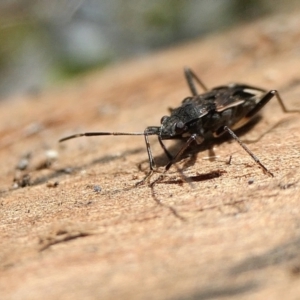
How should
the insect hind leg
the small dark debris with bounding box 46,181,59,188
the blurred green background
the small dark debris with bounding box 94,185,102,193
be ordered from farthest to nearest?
the blurred green background → the insect hind leg → the small dark debris with bounding box 46,181,59,188 → the small dark debris with bounding box 94,185,102,193

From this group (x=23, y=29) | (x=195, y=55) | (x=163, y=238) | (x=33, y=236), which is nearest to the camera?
(x=163, y=238)

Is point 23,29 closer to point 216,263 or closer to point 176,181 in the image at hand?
point 176,181

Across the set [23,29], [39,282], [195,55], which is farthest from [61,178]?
[23,29]

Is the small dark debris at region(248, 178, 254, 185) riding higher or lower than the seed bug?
lower

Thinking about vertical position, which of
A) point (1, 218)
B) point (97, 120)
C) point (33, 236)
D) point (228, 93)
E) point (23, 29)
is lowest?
point (33, 236)

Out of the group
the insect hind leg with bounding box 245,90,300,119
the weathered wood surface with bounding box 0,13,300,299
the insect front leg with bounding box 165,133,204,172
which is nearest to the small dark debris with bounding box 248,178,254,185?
the weathered wood surface with bounding box 0,13,300,299

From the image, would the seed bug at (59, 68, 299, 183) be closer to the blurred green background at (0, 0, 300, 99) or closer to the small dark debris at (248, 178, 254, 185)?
the small dark debris at (248, 178, 254, 185)
